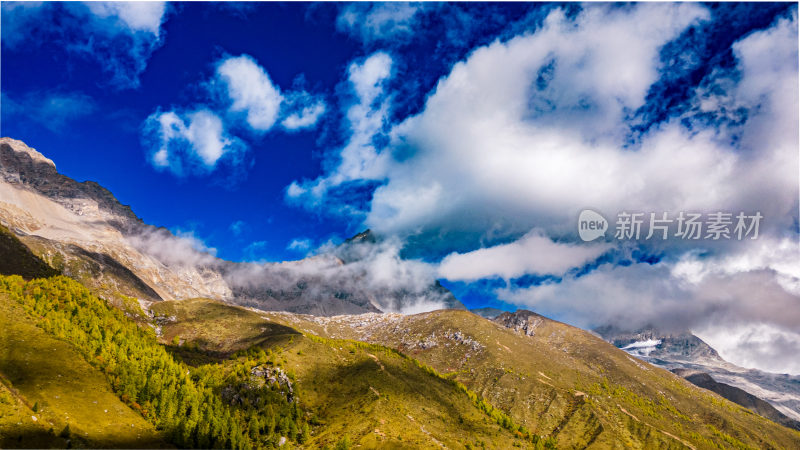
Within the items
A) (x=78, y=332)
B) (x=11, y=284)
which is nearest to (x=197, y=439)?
(x=78, y=332)

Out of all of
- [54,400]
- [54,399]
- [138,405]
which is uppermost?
[54,399]

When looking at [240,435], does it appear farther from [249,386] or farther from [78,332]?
[78,332]

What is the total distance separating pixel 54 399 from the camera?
10838cm

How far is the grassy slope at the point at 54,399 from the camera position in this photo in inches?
3472

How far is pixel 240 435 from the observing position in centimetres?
15838

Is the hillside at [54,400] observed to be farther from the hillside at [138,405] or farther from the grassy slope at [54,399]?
the hillside at [138,405]

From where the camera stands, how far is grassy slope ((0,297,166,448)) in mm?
88188

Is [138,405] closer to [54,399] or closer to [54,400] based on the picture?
[54,399]

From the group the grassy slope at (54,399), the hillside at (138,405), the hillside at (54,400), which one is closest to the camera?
the grassy slope at (54,399)

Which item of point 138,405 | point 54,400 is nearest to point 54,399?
point 54,400

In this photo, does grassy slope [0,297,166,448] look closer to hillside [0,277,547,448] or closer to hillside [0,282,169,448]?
hillside [0,282,169,448]

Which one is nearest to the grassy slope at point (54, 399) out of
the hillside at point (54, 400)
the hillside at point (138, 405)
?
the hillside at point (54, 400)

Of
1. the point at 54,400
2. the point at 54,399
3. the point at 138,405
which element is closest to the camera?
the point at 54,400

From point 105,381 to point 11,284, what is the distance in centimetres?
12182
